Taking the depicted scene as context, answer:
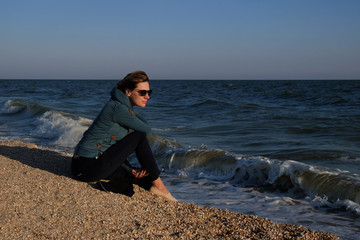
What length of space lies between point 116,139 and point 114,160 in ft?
0.90

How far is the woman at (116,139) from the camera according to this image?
15.0ft

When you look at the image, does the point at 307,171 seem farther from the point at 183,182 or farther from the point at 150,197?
the point at 150,197

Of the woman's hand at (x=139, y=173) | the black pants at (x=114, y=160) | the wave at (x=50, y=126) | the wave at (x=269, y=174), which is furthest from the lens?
the wave at (x=50, y=126)

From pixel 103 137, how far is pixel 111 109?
1.25 ft

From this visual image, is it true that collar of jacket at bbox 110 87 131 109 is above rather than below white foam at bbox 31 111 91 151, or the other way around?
above

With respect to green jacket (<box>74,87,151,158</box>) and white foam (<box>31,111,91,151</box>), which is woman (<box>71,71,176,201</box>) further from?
white foam (<box>31,111,91,151</box>)

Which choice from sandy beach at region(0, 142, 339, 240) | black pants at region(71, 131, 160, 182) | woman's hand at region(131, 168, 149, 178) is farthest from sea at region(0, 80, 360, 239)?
black pants at region(71, 131, 160, 182)

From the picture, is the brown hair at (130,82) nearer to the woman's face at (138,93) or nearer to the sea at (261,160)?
the woman's face at (138,93)

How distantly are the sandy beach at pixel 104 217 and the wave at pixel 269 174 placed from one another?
2272 millimetres

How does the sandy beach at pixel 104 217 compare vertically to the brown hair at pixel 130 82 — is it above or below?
below

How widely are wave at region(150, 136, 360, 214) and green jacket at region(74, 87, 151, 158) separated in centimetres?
297

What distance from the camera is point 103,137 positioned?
183 inches

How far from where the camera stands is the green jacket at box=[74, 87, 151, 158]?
4531 millimetres

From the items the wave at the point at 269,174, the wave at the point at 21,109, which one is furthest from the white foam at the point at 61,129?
the wave at the point at 269,174
